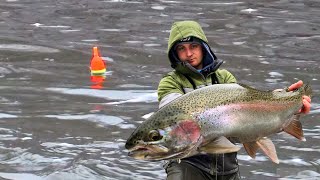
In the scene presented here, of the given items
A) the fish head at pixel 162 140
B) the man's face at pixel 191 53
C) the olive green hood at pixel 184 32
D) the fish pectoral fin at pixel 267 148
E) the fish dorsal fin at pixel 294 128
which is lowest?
the fish pectoral fin at pixel 267 148

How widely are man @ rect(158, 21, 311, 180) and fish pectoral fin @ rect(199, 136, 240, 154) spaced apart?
Answer: 104 centimetres

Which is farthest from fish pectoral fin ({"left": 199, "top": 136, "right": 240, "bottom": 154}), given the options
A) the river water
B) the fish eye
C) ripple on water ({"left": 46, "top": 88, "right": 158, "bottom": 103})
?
ripple on water ({"left": 46, "top": 88, "right": 158, "bottom": 103})

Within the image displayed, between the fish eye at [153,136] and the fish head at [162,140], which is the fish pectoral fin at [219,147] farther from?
the fish eye at [153,136]

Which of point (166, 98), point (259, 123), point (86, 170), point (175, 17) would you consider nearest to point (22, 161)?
point (86, 170)

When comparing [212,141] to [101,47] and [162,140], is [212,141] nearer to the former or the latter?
[162,140]

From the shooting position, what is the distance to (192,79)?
5258mm

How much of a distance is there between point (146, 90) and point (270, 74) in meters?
2.39

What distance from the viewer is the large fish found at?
3.95m

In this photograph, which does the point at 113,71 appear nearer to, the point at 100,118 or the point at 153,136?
the point at 100,118

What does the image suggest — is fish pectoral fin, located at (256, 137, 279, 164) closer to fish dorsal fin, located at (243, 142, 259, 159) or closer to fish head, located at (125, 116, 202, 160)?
fish dorsal fin, located at (243, 142, 259, 159)

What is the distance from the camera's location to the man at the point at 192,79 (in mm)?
5199

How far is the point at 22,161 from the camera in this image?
754 centimetres

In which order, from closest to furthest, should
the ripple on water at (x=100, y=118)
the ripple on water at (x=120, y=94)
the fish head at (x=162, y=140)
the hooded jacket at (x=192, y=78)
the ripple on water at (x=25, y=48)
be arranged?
the fish head at (x=162, y=140)
the hooded jacket at (x=192, y=78)
the ripple on water at (x=100, y=118)
the ripple on water at (x=120, y=94)
the ripple on water at (x=25, y=48)

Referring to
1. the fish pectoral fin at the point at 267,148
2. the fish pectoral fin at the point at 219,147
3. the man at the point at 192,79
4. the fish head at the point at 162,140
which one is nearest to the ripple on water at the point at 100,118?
the man at the point at 192,79
